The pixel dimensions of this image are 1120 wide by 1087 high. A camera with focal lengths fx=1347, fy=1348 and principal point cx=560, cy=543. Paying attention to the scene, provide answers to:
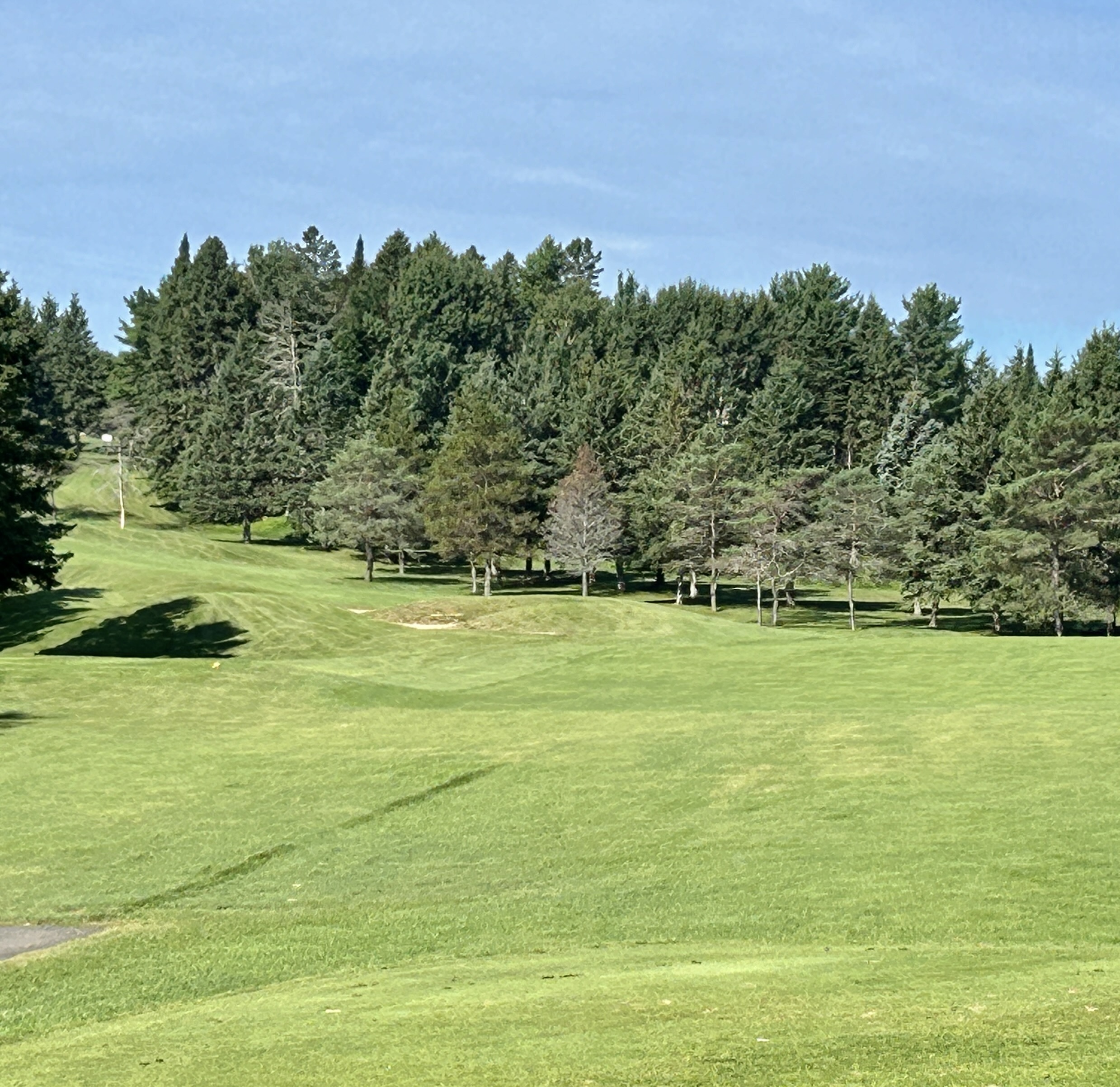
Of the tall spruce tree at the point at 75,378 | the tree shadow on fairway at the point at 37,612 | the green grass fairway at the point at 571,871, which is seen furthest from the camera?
the tall spruce tree at the point at 75,378

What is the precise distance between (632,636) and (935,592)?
26227mm

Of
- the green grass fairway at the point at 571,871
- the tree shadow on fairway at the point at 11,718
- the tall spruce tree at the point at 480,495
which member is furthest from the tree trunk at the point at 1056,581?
the tree shadow on fairway at the point at 11,718

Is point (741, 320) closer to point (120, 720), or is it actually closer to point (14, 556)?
point (14, 556)

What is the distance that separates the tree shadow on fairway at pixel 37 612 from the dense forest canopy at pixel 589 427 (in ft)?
18.6

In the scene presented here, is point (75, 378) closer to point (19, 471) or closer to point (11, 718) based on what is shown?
point (19, 471)

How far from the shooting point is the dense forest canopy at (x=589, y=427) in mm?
80312

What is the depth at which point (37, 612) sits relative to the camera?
62.9 m

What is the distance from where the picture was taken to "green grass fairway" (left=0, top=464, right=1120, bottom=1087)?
11.1m

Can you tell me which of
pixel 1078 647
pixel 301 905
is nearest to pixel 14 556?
pixel 301 905

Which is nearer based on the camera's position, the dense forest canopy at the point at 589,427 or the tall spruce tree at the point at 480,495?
the dense forest canopy at the point at 589,427

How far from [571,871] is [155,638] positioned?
4314 centimetres

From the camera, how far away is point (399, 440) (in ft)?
352

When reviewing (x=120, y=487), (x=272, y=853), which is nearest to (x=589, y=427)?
(x=120, y=487)

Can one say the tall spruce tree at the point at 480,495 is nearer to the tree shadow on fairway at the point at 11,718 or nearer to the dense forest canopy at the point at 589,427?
the dense forest canopy at the point at 589,427
